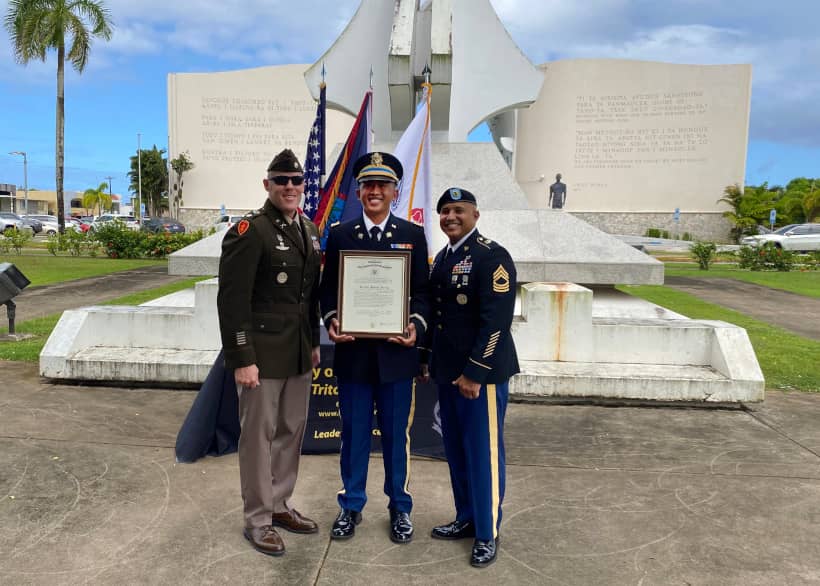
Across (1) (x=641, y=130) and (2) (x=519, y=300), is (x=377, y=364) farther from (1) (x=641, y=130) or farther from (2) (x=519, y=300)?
(1) (x=641, y=130)

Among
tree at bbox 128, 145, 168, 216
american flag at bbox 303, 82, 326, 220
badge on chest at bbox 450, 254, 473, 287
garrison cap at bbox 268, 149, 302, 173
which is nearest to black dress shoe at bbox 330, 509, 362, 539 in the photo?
badge on chest at bbox 450, 254, 473, 287

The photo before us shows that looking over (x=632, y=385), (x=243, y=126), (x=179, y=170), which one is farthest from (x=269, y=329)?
(x=243, y=126)

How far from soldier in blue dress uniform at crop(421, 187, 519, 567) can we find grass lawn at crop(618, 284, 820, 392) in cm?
444

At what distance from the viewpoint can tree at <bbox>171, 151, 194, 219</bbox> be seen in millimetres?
43716

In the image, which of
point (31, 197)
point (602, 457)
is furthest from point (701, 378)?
point (31, 197)

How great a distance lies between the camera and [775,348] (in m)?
7.70

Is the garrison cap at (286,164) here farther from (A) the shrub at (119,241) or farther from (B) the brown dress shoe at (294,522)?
(A) the shrub at (119,241)

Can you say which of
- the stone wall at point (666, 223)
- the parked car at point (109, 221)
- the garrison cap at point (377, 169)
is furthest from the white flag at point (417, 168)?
the stone wall at point (666, 223)

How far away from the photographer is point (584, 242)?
23.6 feet

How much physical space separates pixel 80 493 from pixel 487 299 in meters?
2.49

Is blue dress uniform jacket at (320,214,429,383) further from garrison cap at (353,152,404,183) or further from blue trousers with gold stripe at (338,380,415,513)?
garrison cap at (353,152,404,183)

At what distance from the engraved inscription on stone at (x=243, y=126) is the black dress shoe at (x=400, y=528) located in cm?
4438

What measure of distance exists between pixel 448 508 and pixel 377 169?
1852 mm

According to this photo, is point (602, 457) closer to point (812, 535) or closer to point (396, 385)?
point (812, 535)
